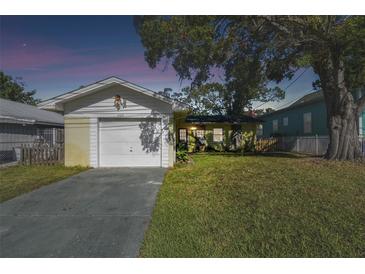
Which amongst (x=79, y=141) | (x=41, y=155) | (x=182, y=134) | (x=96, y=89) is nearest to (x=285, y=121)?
(x=182, y=134)

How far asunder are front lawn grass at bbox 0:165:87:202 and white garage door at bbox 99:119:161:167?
4.05ft

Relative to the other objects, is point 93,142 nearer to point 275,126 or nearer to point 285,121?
point 285,121

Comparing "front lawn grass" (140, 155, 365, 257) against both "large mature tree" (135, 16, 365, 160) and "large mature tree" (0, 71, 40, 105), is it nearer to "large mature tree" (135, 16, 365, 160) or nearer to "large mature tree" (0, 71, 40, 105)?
"large mature tree" (135, 16, 365, 160)

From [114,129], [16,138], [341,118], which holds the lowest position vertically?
[16,138]

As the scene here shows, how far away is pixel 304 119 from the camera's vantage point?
68.5ft

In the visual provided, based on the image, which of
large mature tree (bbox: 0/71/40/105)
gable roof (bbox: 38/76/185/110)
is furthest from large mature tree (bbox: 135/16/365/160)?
large mature tree (bbox: 0/71/40/105)

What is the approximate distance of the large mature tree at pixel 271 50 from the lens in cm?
925

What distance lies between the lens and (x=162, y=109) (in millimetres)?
10898

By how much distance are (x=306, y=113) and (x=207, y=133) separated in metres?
7.72

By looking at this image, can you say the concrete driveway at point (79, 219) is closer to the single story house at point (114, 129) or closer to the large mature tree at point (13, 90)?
the single story house at point (114, 129)

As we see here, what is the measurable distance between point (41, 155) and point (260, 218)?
1030 cm

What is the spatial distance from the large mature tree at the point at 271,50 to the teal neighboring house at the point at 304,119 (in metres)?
4.35

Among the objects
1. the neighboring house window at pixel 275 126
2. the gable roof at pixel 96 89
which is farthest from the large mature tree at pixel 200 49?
the neighboring house window at pixel 275 126
